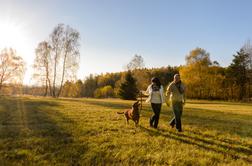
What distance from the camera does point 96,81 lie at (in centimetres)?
12888

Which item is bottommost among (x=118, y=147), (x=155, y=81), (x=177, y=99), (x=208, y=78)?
(x=118, y=147)

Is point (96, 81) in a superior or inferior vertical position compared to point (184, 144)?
superior

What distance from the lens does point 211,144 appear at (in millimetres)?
7508

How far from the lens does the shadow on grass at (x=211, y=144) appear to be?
253 inches

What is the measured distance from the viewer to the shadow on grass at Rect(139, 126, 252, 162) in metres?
6.43

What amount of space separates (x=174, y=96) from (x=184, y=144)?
2.44m

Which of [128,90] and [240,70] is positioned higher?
[240,70]

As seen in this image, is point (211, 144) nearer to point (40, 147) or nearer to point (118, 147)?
point (118, 147)

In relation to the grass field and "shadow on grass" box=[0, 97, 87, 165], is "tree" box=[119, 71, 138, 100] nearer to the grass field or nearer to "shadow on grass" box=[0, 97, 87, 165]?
the grass field

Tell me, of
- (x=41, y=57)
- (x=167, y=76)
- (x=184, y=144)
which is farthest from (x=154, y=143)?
(x=167, y=76)

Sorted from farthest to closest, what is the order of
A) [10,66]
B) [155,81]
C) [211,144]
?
[10,66] < [155,81] < [211,144]

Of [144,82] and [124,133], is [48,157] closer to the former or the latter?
[124,133]

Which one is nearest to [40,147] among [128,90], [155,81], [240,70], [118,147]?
[118,147]

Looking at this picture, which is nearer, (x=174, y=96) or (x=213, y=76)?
(x=174, y=96)
